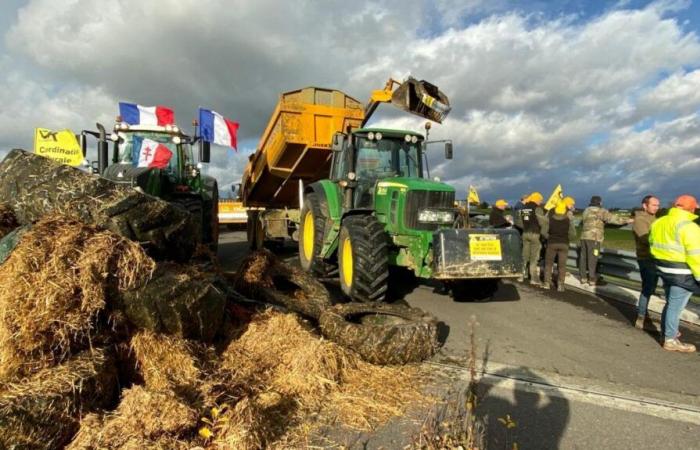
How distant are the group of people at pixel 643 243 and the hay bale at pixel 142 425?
181 inches

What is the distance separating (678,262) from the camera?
4848 millimetres

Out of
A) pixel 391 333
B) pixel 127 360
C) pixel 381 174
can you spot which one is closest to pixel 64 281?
pixel 127 360

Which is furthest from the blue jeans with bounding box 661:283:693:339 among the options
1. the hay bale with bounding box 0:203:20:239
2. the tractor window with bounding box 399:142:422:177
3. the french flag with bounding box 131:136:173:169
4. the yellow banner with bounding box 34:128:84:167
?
the yellow banner with bounding box 34:128:84:167

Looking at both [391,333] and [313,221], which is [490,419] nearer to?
[391,333]

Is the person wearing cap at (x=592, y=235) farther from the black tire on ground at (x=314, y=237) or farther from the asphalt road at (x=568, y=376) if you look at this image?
the black tire on ground at (x=314, y=237)

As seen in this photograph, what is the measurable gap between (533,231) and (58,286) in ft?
26.9

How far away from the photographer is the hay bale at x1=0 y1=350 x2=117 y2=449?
87.2 inches

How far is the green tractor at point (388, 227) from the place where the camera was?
5.50m

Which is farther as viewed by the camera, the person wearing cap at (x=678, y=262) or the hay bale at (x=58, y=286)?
the person wearing cap at (x=678, y=262)

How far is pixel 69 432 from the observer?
2455 mm

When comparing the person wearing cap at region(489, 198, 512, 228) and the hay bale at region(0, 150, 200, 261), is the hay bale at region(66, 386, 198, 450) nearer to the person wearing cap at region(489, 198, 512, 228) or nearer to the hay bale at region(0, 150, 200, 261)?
the hay bale at region(0, 150, 200, 261)

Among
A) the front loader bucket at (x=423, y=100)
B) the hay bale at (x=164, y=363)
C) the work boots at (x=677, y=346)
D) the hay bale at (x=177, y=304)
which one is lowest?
the work boots at (x=677, y=346)

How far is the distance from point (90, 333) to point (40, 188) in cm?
135

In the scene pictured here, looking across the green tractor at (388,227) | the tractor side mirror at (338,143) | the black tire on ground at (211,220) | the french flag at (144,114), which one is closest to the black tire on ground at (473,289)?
the green tractor at (388,227)
